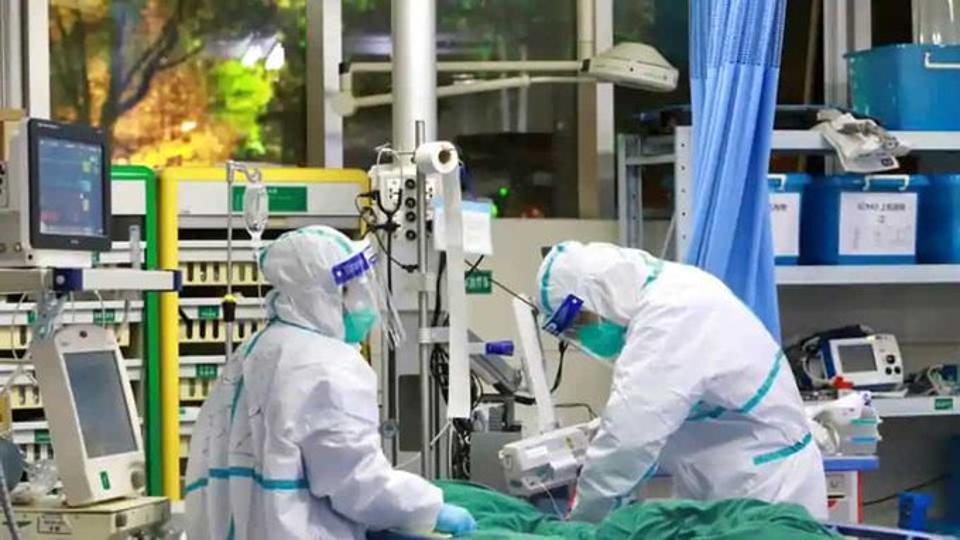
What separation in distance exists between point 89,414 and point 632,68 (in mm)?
2524

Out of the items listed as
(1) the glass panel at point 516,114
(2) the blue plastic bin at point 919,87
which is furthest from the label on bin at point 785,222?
(1) the glass panel at point 516,114

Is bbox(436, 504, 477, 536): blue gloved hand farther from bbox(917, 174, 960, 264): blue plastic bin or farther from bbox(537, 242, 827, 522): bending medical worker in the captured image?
bbox(917, 174, 960, 264): blue plastic bin

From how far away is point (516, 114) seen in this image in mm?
5809

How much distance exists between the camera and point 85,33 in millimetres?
5387

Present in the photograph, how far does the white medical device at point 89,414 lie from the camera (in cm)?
324

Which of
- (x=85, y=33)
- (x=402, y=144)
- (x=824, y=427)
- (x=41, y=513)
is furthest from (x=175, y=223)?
(x=824, y=427)

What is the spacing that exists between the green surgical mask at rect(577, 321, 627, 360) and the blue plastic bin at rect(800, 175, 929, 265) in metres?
1.37

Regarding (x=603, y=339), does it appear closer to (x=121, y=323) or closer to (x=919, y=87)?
(x=121, y=323)

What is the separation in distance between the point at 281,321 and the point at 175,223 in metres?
1.23

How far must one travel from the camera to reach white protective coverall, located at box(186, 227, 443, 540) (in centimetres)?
330

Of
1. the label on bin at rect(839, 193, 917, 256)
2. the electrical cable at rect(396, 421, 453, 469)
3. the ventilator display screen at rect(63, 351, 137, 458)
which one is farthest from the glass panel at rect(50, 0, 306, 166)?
the ventilator display screen at rect(63, 351, 137, 458)

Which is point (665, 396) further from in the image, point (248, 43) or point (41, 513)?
point (248, 43)

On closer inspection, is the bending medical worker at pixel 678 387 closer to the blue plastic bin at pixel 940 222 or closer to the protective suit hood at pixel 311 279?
the protective suit hood at pixel 311 279

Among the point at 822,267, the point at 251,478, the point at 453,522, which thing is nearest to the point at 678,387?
the point at 453,522
